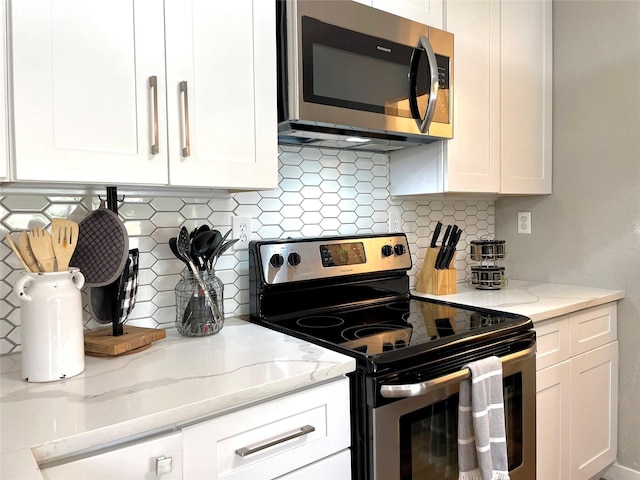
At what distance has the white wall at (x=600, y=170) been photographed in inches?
81.7

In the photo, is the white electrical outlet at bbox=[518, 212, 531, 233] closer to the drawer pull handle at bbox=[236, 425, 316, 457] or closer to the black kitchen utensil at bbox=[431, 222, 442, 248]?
the black kitchen utensil at bbox=[431, 222, 442, 248]

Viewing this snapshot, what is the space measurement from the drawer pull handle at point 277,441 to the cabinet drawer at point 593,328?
4.31 ft

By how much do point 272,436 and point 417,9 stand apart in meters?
1.62

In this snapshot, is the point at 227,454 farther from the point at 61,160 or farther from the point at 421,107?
the point at 421,107

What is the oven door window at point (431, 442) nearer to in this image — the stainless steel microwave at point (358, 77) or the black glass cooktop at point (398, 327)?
the black glass cooktop at point (398, 327)

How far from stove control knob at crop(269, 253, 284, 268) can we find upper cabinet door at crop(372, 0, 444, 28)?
0.97 metres

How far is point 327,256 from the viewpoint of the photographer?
1.77 meters

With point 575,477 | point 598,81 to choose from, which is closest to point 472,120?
point 598,81

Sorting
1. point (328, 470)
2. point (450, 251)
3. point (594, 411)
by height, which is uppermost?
point (450, 251)

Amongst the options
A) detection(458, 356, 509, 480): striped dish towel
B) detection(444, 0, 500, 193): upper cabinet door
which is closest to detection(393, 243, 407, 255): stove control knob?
detection(444, 0, 500, 193): upper cabinet door

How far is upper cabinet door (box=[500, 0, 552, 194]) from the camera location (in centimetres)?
211

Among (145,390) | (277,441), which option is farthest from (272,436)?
(145,390)

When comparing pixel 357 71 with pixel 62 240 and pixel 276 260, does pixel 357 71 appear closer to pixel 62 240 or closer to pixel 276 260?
pixel 276 260

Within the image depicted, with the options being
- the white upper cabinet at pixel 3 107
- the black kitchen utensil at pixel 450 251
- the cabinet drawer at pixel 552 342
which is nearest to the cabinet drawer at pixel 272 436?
the white upper cabinet at pixel 3 107
